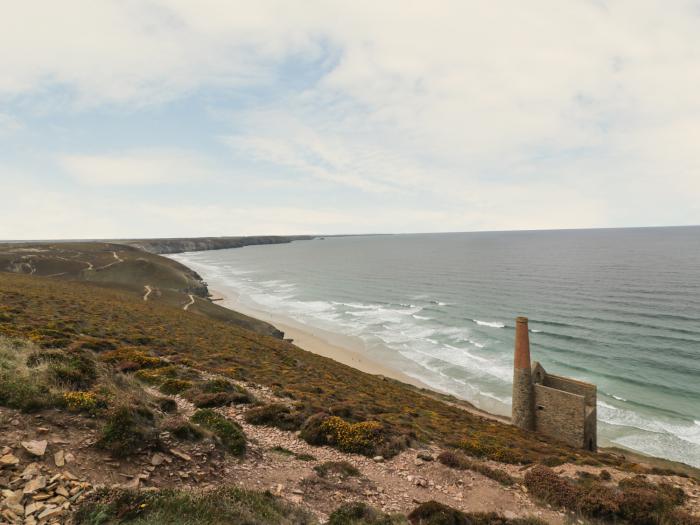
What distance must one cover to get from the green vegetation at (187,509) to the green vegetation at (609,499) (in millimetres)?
8818

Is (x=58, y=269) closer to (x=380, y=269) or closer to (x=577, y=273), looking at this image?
(x=380, y=269)

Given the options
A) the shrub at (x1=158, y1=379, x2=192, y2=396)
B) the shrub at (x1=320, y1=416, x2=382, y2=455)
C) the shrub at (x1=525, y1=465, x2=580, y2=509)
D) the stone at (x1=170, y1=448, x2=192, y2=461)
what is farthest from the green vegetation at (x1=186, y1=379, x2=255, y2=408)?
the shrub at (x1=525, y1=465, x2=580, y2=509)

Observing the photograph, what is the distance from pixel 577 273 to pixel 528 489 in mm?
107087

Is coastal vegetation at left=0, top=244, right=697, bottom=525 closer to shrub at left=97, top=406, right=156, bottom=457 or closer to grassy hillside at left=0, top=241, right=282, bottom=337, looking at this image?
shrub at left=97, top=406, right=156, bottom=457

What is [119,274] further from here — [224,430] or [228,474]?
[228,474]

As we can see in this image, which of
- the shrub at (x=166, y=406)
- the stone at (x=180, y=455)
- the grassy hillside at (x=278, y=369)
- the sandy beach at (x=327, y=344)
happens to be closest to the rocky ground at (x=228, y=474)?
the stone at (x=180, y=455)

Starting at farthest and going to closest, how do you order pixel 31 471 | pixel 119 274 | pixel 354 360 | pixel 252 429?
pixel 119 274 → pixel 354 360 → pixel 252 429 → pixel 31 471

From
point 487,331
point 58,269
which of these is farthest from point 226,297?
point 487,331

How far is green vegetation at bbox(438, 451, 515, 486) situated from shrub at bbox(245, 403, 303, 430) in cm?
611

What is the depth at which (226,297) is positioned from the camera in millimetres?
84188

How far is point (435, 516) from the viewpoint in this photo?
9172 mm

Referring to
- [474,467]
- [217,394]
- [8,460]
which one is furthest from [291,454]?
[8,460]

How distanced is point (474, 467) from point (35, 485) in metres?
13.4

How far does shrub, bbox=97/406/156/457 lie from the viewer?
8516 millimetres
